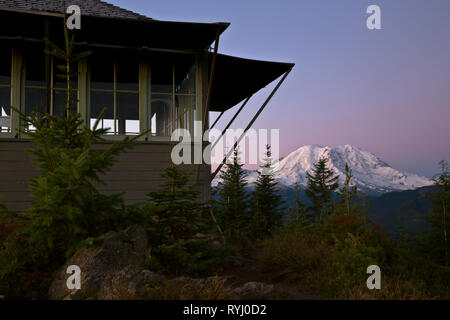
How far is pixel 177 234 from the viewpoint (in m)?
6.58

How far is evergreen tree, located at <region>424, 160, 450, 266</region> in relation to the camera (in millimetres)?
13742

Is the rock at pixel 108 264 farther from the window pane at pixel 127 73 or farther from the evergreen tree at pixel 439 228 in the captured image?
the evergreen tree at pixel 439 228

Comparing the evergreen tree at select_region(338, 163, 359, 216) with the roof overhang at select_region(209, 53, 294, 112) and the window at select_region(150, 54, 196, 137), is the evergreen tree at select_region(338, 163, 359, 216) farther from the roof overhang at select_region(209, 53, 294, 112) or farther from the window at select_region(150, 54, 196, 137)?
the window at select_region(150, 54, 196, 137)

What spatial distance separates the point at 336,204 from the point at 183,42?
6.66 metres

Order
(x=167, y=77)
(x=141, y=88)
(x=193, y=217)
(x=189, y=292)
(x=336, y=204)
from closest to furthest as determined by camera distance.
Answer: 1. (x=189, y=292)
2. (x=193, y=217)
3. (x=336, y=204)
4. (x=141, y=88)
5. (x=167, y=77)

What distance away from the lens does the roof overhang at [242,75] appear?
10219mm

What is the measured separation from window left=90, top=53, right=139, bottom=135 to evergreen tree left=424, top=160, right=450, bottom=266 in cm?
1322

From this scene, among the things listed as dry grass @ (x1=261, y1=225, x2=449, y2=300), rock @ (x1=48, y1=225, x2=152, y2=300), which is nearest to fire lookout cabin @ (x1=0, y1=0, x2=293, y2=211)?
dry grass @ (x1=261, y1=225, x2=449, y2=300)

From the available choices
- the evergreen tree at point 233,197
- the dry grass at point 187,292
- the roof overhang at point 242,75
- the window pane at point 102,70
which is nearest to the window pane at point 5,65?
the window pane at point 102,70

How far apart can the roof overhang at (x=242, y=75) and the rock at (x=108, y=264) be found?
6389mm

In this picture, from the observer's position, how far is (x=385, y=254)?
6707 millimetres

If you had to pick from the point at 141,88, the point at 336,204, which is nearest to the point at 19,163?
the point at 141,88
